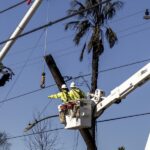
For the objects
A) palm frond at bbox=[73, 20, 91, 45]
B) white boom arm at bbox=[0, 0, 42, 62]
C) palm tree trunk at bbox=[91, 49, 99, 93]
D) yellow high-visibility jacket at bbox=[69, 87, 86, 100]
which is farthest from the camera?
palm frond at bbox=[73, 20, 91, 45]

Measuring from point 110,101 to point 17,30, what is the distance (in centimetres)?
383

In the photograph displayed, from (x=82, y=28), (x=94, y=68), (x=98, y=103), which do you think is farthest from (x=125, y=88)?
(x=82, y=28)

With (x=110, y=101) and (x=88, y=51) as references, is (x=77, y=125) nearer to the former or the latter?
(x=110, y=101)

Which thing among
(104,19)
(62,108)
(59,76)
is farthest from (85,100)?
(104,19)

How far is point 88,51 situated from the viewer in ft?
102

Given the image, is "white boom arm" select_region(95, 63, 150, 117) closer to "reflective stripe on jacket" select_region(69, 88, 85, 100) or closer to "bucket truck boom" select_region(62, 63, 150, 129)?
"bucket truck boom" select_region(62, 63, 150, 129)

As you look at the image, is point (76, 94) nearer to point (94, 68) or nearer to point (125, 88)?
point (125, 88)

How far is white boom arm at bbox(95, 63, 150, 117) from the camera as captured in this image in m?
16.4

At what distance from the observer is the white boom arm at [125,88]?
16.4m

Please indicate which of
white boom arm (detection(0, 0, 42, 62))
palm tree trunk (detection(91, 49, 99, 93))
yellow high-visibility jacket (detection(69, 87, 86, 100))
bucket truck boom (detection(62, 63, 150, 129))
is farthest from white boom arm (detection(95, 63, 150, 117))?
palm tree trunk (detection(91, 49, 99, 93))

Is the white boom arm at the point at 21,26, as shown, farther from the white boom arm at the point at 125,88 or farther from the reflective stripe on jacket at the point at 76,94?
the white boom arm at the point at 125,88

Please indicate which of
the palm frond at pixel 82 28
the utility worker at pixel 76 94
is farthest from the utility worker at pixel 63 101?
the palm frond at pixel 82 28

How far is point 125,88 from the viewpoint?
55.2ft

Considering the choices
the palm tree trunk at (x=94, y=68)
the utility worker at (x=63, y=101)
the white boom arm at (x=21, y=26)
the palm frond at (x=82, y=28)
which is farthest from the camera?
the palm frond at (x=82, y=28)
